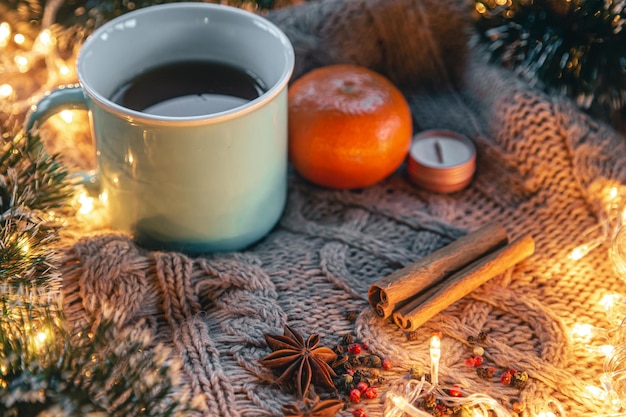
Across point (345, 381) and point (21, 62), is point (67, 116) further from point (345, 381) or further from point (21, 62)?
point (345, 381)

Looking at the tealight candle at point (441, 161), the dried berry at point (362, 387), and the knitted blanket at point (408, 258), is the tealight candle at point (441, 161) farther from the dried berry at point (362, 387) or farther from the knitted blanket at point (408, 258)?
the dried berry at point (362, 387)

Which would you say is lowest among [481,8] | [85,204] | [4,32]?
[85,204]

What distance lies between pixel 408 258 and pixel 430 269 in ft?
0.17

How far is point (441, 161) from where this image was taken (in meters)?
1.08

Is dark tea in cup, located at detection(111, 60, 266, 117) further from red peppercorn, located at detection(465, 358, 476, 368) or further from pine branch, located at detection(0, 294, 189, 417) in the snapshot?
red peppercorn, located at detection(465, 358, 476, 368)

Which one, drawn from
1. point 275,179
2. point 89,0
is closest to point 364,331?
point 275,179

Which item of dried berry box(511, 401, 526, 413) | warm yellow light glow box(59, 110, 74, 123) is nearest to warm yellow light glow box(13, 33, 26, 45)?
warm yellow light glow box(59, 110, 74, 123)

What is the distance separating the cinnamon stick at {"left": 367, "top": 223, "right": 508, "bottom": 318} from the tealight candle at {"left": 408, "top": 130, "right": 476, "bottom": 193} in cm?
11

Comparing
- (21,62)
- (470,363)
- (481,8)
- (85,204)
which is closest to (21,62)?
(21,62)

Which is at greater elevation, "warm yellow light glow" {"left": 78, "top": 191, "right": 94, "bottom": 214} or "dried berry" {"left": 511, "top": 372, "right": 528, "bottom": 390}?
"dried berry" {"left": 511, "top": 372, "right": 528, "bottom": 390}

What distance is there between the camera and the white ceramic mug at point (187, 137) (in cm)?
84

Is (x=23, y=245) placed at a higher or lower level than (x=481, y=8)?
lower

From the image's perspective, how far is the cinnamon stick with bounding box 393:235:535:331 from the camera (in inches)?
33.7

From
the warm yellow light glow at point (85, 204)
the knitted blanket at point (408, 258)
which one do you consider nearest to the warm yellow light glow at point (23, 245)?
the knitted blanket at point (408, 258)
